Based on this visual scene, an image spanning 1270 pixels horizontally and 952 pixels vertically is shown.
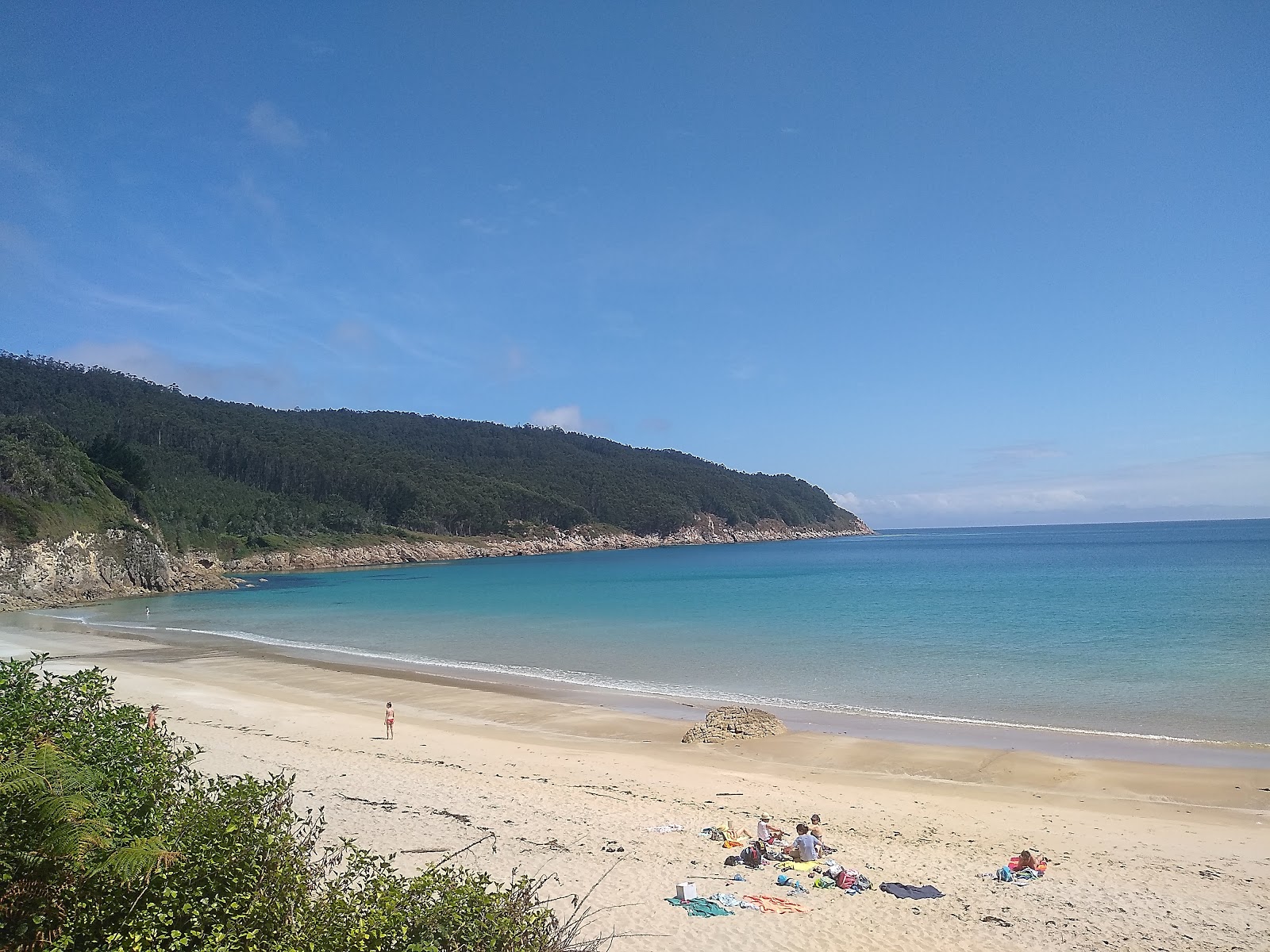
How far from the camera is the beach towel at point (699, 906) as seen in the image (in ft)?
24.4

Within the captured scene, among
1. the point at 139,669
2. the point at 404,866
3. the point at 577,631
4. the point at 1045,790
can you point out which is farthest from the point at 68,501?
the point at 1045,790

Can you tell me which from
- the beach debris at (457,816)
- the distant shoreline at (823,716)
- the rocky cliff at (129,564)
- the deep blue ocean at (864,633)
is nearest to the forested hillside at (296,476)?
the rocky cliff at (129,564)

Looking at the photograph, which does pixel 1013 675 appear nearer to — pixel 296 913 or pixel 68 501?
pixel 296 913

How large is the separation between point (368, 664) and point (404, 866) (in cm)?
2041

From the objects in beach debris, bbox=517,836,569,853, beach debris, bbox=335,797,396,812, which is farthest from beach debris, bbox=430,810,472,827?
beach debris, bbox=517,836,569,853

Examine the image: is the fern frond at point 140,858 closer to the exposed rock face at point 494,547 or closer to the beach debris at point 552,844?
the beach debris at point 552,844

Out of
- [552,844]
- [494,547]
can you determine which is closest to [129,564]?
[552,844]

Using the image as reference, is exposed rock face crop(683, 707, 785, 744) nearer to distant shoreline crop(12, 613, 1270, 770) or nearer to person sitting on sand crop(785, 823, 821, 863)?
distant shoreline crop(12, 613, 1270, 770)

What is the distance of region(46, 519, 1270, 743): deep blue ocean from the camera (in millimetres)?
19156

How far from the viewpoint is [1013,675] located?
2191 cm

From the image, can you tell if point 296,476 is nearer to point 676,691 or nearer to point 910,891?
point 676,691

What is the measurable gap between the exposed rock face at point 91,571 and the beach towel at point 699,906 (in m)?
53.0

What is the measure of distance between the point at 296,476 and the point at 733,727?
415 feet

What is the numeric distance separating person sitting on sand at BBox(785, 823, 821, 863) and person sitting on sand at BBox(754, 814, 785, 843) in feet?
0.98
